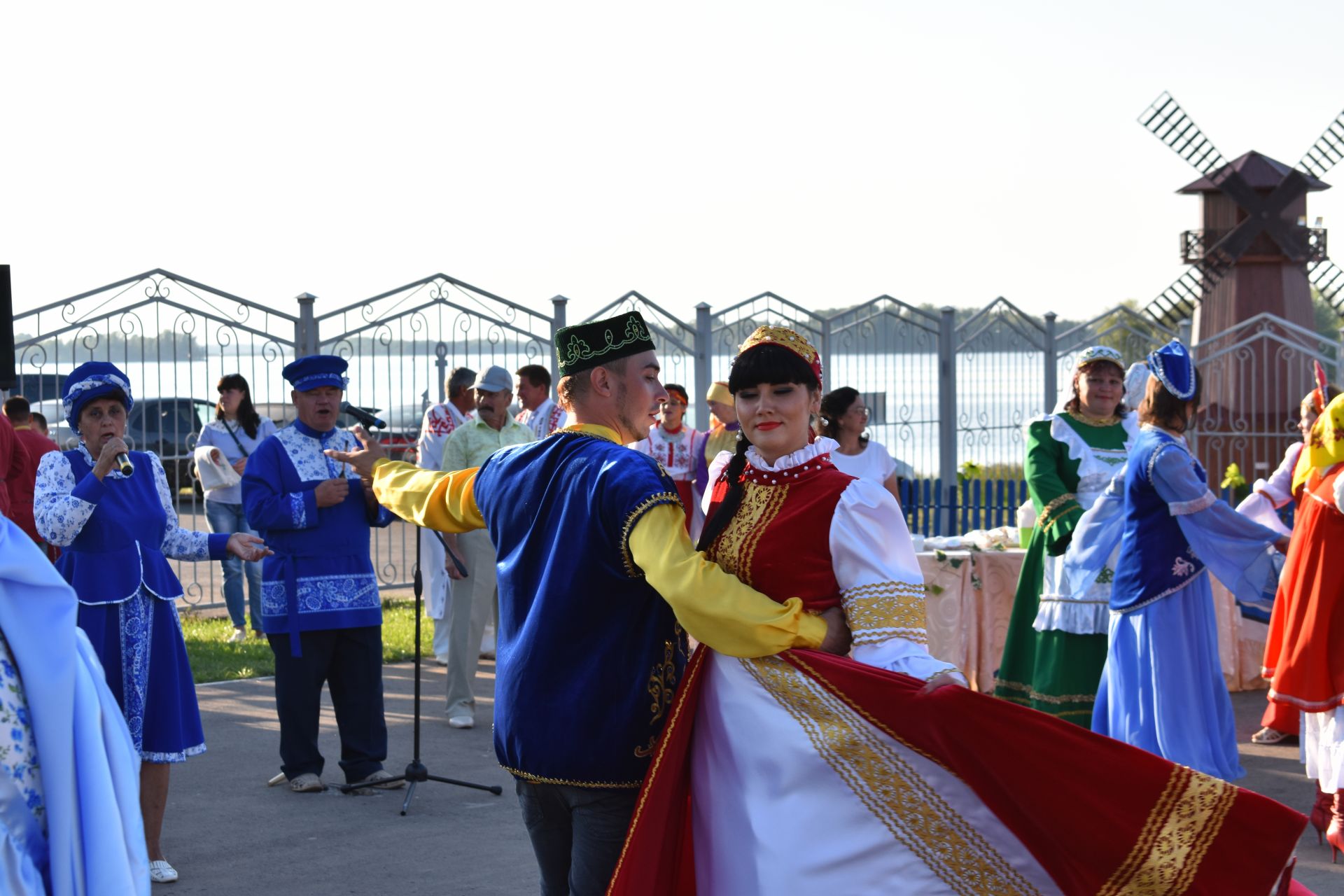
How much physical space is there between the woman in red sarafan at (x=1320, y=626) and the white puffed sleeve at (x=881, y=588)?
3121 mm

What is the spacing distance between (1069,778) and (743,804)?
0.70 meters

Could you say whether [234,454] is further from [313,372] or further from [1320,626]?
[1320,626]

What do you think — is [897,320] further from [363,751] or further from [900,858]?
[900,858]

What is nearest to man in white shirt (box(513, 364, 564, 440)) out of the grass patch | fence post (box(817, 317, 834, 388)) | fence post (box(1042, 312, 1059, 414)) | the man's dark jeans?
the grass patch

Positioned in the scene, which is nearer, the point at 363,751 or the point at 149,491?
the point at 149,491

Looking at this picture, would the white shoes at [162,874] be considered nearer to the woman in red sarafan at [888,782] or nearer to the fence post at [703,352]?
the woman in red sarafan at [888,782]

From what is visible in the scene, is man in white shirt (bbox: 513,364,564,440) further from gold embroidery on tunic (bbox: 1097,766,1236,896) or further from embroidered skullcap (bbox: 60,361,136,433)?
gold embroidery on tunic (bbox: 1097,766,1236,896)

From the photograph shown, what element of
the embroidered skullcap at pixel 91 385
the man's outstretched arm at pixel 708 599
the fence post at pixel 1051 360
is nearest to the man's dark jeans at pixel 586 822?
the man's outstretched arm at pixel 708 599

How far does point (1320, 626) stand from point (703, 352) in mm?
8405

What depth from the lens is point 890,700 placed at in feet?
10.1

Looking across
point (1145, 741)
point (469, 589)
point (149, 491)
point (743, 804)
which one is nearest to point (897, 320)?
point (469, 589)

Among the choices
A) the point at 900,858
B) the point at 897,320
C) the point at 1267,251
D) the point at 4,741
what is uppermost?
the point at 1267,251

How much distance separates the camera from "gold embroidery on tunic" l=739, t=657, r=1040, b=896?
3105 mm

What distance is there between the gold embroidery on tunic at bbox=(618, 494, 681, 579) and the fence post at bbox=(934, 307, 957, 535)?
1351cm
